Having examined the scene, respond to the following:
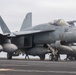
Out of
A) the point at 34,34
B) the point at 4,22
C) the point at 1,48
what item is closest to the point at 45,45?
the point at 34,34

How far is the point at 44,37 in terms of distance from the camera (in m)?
26.6

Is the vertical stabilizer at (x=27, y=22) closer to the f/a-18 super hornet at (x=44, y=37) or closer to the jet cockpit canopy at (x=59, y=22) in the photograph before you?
the f/a-18 super hornet at (x=44, y=37)

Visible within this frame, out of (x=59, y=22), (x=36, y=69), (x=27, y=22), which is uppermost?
(x=27, y=22)

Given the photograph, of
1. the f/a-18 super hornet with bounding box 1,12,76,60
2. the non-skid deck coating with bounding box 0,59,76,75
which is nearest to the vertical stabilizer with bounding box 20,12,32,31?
the f/a-18 super hornet with bounding box 1,12,76,60

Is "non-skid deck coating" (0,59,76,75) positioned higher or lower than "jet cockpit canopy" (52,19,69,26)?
lower

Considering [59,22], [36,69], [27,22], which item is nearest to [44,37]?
[59,22]

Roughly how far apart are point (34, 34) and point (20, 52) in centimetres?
279

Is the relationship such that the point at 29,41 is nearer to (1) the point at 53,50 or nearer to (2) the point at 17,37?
(2) the point at 17,37

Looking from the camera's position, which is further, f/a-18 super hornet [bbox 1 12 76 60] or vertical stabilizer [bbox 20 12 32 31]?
vertical stabilizer [bbox 20 12 32 31]

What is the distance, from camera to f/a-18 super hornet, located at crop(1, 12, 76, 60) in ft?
81.1

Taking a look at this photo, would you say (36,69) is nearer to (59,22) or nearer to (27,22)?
(59,22)

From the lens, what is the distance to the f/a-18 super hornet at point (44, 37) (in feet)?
81.1

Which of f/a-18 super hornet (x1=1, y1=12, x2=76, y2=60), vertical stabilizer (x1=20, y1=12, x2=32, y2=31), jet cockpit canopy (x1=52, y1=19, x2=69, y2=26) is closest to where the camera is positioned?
f/a-18 super hornet (x1=1, y1=12, x2=76, y2=60)

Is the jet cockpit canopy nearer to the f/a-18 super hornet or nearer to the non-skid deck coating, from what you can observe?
the f/a-18 super hornet
